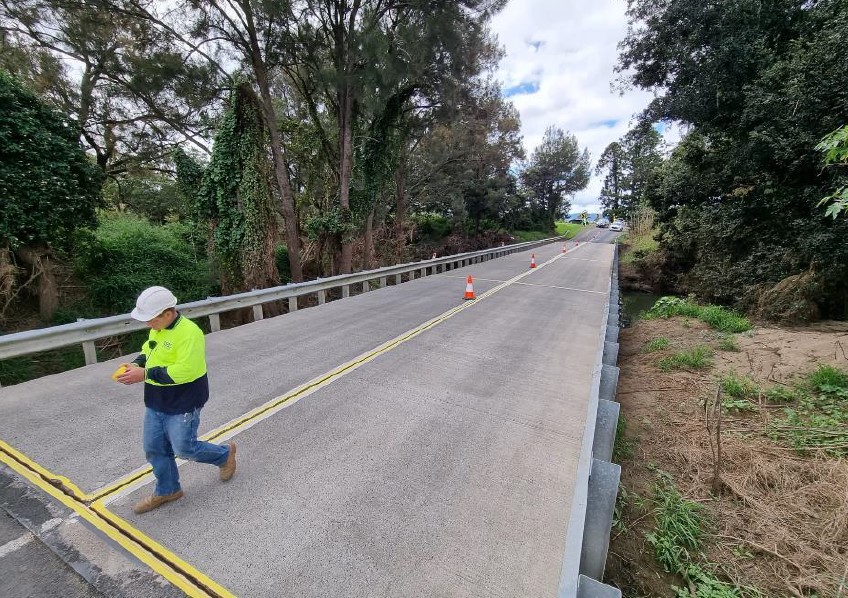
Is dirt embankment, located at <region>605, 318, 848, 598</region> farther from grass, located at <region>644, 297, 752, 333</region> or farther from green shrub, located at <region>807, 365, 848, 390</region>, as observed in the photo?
grass, located at <region>644, 297, 752, 333</region>

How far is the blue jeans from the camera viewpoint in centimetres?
287

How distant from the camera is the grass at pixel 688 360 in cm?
749

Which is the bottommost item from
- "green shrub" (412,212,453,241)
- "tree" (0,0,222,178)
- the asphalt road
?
the asphalt road

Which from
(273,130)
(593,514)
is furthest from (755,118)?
(273,130)

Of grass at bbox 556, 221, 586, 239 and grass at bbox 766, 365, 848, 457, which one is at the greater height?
grass at bbox 556, 221, 586, 239

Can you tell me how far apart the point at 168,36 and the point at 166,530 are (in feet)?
47.6

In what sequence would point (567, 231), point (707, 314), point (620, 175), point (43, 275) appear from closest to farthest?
1. point (43, 275)
2. point (707, 314)
3. point (567, 231)
4. point (620, 175)

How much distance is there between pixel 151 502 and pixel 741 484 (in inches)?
217

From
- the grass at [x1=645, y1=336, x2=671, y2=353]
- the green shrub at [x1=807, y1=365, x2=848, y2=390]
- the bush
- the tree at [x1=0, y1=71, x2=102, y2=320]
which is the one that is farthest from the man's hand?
the bush

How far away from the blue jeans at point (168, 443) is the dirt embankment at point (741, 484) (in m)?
3.48

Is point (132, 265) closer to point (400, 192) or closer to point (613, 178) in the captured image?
point (400, 192)

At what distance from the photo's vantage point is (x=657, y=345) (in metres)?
8.85

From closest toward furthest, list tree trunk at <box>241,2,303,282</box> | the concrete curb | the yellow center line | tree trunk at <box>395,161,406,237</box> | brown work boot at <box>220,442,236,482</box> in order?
1. the concrete curb
2. the yellow center line
3. brown work boot at <box>220,442,236,482</box>
4. tree trunk at <box>241,2,303,282</box>
5. tree trunk at <box>395,161,406,237</box>

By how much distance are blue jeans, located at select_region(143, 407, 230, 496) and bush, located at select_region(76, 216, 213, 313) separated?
9433mm
